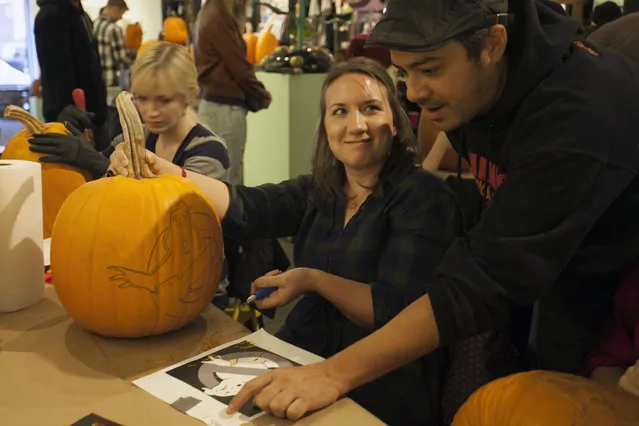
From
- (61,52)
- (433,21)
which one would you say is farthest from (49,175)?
(61,52)

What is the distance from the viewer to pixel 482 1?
3.09 ft

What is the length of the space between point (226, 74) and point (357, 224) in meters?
2.59

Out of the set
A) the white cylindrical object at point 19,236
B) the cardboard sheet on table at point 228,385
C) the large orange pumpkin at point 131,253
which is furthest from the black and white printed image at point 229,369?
the white cylindrical object at point 19,236

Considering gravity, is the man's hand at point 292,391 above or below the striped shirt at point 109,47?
below

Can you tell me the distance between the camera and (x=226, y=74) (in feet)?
12.4

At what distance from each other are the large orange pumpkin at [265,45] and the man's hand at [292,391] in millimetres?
5028

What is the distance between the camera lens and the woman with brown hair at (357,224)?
130 cm

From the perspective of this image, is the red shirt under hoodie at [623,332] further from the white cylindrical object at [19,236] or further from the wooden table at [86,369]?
the white cylindrical object at [19,236]

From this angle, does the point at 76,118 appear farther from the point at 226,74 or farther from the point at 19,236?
the point at 226,74

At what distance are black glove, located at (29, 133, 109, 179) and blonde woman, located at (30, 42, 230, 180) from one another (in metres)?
0.32

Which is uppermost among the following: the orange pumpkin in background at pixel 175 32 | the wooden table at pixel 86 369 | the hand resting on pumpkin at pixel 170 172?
the orange pumpkin in background at pixel 175 32

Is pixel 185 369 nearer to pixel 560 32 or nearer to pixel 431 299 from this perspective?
pixel 431 299

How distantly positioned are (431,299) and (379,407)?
0.43 meters

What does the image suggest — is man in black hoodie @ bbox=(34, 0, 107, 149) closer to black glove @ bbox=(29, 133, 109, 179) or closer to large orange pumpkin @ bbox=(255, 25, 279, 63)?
black glove @ bbox=(29, 133, 109, 179)
